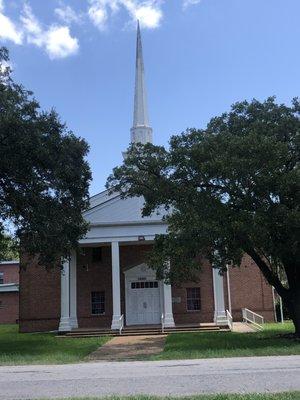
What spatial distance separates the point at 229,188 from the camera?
21188mm

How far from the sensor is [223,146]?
813 inches

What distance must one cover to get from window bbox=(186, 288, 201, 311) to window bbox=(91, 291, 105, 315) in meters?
5.15

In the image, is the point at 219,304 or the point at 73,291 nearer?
the point at 219,304

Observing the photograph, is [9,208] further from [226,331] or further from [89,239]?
[226,331]

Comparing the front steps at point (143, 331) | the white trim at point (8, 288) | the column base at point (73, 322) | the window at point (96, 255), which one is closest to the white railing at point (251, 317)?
the front steps at point (143, 331)

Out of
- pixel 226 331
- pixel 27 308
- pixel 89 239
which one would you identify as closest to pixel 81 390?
pixel 226 331

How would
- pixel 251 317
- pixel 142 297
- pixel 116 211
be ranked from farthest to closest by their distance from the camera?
pixel 251 317
pixel 142 297
pixel 116 211

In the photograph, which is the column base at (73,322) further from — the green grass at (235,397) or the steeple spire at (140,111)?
the green grass at (235,397)

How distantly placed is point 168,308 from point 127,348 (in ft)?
30.6

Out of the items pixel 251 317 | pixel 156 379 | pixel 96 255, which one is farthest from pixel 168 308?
pixel 156 379

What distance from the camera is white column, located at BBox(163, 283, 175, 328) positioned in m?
31.2

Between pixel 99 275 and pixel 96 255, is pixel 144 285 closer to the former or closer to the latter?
pixel 99 275

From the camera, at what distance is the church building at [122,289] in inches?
1272

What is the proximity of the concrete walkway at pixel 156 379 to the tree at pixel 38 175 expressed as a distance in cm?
848
